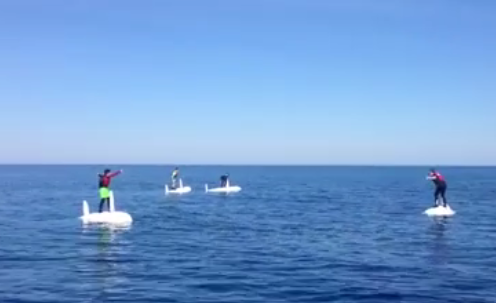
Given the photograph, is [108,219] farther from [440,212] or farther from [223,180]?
[223,180]

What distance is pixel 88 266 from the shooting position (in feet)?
82.3

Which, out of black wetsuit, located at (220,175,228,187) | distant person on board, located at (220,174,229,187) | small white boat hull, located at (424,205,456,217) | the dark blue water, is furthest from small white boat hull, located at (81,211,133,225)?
black wetsuit, located at (220,175,228,187)

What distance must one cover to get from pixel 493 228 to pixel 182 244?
20.4 metres

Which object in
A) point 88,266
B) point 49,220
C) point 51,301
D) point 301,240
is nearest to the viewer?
point 51,301

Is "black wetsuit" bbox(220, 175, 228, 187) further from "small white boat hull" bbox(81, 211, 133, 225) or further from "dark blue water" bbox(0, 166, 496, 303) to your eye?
"small white boat hull" bbox(81, 211, 133, 225)

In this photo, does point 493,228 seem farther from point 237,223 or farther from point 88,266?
point 88,266

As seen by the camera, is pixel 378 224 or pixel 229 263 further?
pixel 378 224

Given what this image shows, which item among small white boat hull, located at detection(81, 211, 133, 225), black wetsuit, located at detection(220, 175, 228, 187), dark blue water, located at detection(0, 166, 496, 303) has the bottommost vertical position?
dark blue water, located at detection(0, 166, 496, 303)

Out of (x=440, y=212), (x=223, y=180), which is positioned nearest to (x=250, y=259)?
(x=440, y=212)

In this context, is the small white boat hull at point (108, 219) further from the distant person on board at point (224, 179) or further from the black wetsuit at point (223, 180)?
the black wetsuit at point (223, 180)

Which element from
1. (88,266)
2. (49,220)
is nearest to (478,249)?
(88,266)

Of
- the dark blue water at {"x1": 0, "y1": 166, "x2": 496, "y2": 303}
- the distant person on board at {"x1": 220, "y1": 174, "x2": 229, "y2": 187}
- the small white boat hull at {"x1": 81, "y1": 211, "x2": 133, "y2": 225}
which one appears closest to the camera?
the dark blue water at {"x1": 0, "y1": 166, "x2": 496, "y2": 303}

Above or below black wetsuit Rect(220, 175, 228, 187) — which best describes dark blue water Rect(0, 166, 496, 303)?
below

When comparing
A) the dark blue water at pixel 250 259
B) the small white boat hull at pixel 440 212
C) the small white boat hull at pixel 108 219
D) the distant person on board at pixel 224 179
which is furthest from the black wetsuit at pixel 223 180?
the small white boat hull at pixel 108 219
